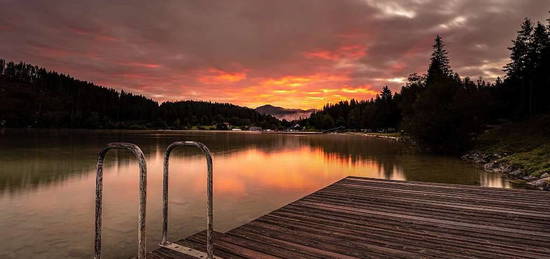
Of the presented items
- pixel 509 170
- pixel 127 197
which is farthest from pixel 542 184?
pixel 127 197

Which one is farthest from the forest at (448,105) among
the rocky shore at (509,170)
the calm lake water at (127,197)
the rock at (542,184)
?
the rock at (542,184)

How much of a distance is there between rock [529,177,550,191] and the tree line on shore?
49.7 ft

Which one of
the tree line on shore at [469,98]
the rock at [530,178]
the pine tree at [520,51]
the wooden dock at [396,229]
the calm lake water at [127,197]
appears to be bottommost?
the calm lake water at [127,197]

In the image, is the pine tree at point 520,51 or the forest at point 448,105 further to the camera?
the pine tree at point 520,51

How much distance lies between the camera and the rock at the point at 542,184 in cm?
1259

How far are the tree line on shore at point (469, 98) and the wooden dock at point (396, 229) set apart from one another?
22297 millimetres

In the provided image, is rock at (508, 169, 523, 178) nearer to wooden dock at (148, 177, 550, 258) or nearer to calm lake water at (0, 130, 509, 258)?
calm lake water at (0, 130, 509, 258)

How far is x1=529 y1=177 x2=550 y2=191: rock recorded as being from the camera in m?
12.6

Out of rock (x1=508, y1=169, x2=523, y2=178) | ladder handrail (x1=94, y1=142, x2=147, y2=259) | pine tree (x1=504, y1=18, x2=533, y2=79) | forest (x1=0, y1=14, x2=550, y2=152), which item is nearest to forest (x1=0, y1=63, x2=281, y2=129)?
forest (x1=0, y1=14, x2=550, y2=152)

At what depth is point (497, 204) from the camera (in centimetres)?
729

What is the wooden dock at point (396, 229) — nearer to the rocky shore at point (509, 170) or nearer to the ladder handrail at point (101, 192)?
the ladder handrail at point (101, 192)

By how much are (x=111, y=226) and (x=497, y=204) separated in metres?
9.94

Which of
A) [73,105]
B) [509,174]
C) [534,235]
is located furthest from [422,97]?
[73,105]

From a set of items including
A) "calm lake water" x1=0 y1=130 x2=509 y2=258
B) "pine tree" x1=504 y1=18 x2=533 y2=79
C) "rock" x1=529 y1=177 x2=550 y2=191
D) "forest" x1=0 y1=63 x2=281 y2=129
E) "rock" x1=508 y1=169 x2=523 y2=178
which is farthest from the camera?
"forest" x1=0 y1=63 x2=281 y2=129
